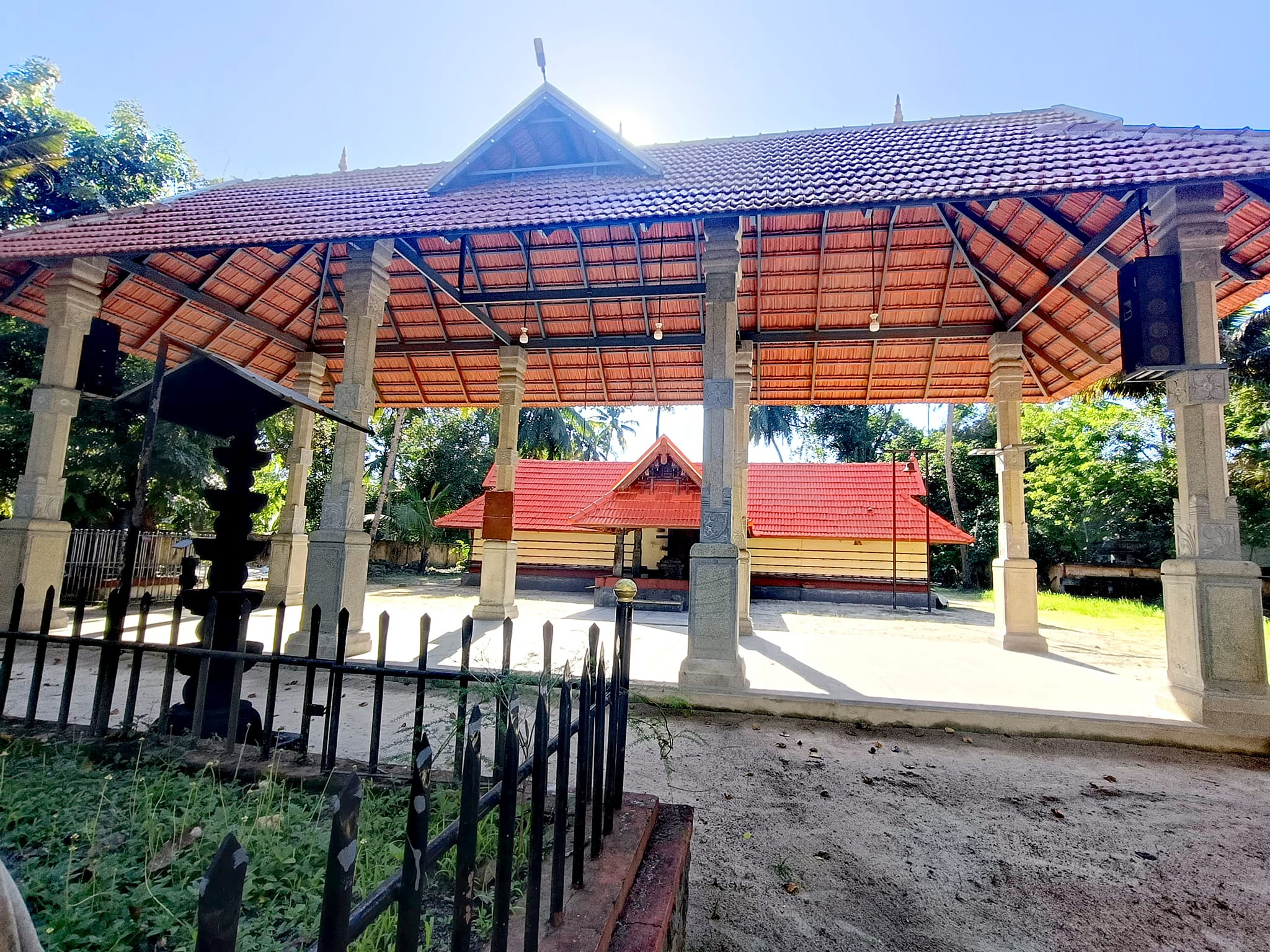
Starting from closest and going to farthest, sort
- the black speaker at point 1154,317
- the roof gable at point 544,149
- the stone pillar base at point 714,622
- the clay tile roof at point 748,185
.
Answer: the black speaker at point 1154,317
the clay tile roof at point 748,185
the stone pillar base at point 714,622
the roof gable at point 544,149

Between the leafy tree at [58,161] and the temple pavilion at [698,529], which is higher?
the leafy tree at [58,161]

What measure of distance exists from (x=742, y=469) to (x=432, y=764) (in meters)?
8.60

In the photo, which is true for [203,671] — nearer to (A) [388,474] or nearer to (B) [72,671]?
(B) [72,671]

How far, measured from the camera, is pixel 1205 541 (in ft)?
17.3

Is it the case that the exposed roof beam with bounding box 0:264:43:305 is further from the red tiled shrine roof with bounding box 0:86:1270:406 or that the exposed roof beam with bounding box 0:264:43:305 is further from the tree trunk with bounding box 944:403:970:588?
the tree trunk with bounding box 944:403:970:588

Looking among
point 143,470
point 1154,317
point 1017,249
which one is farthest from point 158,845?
point 1017,249

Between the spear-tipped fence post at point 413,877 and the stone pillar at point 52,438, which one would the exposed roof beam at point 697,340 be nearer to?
the stone pillar at point 52,438

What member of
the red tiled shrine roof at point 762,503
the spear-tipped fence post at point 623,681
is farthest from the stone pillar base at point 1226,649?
the red tiled shrine roof at point 762,503

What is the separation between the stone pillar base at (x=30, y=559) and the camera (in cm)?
711

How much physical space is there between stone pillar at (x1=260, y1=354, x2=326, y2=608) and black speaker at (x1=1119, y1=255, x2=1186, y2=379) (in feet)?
39.8

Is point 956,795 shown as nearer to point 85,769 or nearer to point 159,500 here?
point 85,769

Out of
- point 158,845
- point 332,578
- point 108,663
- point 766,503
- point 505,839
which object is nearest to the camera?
point 505,839

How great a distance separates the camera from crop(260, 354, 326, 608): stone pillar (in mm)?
10859

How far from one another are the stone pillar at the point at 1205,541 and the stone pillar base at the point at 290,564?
41.3 ft
